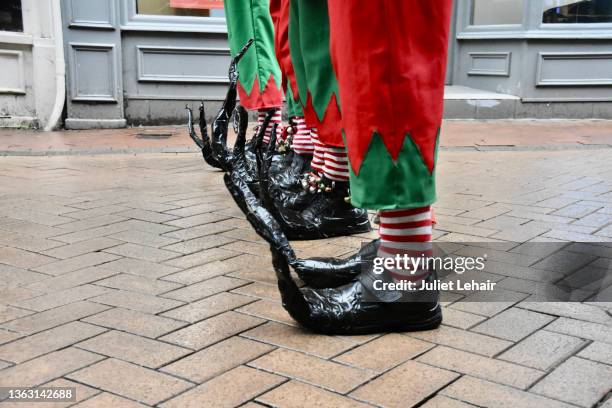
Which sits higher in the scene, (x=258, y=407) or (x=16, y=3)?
(x=16, y=3)

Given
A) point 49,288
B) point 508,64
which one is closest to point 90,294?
point 49,288

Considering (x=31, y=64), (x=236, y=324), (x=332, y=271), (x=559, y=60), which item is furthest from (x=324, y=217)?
(x=559, y=60)

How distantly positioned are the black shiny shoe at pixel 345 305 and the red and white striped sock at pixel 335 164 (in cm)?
74

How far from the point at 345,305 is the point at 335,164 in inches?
34.1

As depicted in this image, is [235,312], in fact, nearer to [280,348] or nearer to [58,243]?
[280,348]

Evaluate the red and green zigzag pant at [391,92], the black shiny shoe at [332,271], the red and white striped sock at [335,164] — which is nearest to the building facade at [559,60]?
the red and white striped sock at [335,164]

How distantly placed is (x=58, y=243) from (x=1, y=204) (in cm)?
92

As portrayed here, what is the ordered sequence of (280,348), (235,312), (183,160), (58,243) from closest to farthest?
(280,348) < (235,312) < (58,243) < (183,160)

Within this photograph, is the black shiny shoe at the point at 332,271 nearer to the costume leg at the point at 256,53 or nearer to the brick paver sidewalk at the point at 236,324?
the brick paver sidewalk at the point at 236,324

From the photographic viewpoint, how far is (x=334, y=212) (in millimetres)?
2834

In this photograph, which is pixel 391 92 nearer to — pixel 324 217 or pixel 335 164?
pixel 335 164

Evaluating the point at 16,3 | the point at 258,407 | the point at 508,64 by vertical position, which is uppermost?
the point at 16,3

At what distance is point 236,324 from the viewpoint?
194cm

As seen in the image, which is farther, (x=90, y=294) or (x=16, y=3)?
(x=16, y=3)
